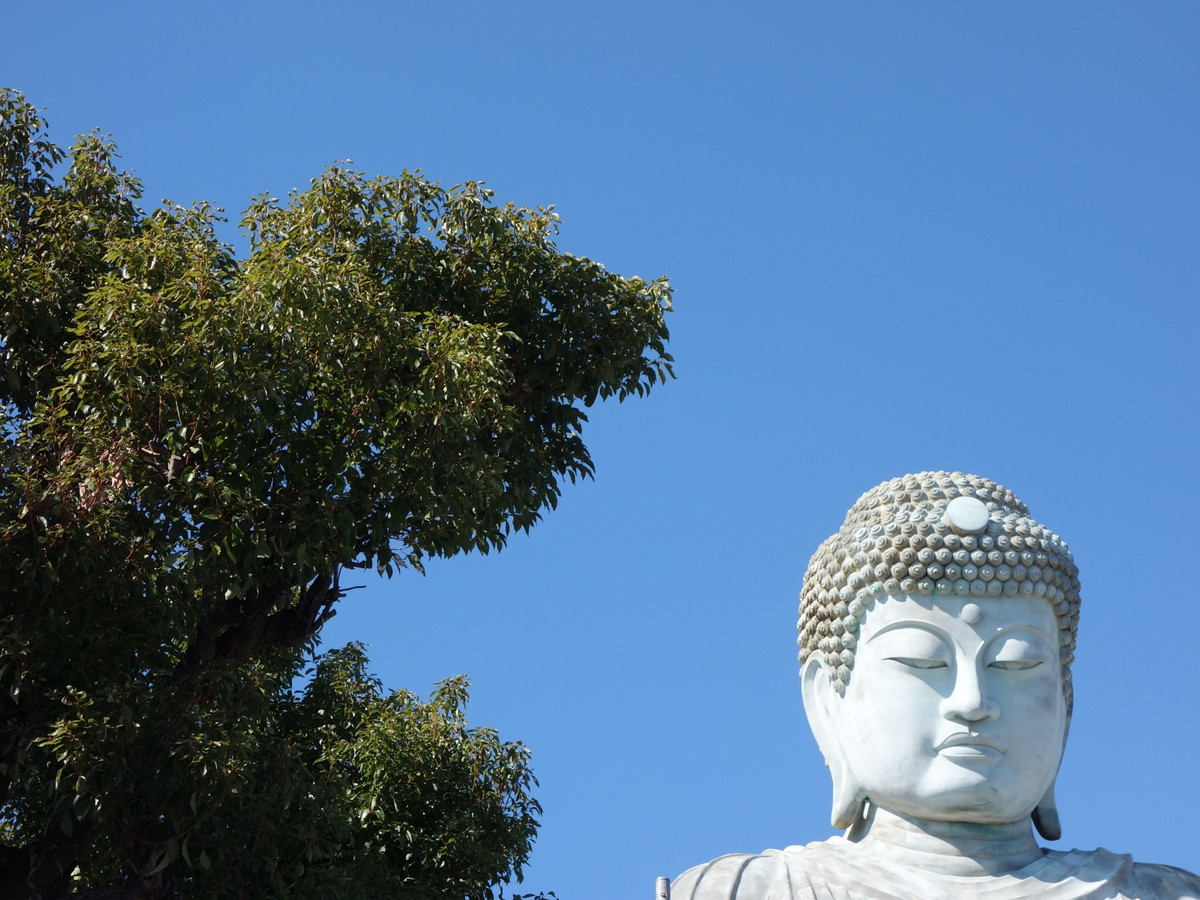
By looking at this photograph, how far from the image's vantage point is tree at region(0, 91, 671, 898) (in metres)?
8.02

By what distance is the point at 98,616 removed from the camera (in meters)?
8.23

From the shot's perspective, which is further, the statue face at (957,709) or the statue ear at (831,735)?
the statue ear at (831,735)

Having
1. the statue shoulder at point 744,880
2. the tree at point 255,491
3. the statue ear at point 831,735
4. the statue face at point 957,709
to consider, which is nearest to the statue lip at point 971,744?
the statue face at point 957,709

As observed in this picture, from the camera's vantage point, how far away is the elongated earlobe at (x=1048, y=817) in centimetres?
453

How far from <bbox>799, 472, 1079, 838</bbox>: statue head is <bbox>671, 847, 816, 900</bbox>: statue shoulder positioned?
0.85 ft

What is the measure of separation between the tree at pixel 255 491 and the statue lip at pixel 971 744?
4427mm

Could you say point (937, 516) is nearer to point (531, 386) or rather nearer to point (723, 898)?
point (723, 898)

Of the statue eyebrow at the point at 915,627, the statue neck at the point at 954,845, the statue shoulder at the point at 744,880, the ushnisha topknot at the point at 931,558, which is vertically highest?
the ushnisha topknot at the point at 931,558

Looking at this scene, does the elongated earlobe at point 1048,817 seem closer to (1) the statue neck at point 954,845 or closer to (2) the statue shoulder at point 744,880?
(1) the statue neck at point 954,845

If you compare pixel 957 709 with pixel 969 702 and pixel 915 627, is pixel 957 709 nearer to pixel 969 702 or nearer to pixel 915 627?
pixel 969 702

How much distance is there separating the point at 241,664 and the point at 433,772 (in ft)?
6.66

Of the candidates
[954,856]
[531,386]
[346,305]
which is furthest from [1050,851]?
[531,386]

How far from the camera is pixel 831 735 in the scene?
15.2 feet

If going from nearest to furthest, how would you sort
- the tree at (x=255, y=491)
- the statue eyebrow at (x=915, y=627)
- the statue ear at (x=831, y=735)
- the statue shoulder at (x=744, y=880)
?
the statue shoulder at (x=744, y=880)
the statue eyebrow at (x=915, y=627)
the statue ear at (x=831, y=735)
the tree at (x=255, y=491)
